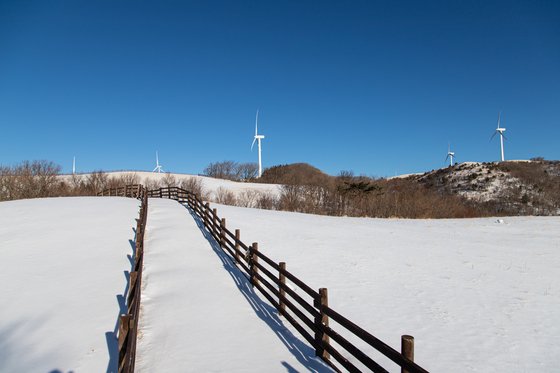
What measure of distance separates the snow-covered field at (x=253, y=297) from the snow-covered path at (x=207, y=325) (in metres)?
0.03

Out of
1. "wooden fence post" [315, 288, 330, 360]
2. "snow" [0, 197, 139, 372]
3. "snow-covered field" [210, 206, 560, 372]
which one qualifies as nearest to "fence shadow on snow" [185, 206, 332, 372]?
"wooden fence post" [315, 288, 330, 360]

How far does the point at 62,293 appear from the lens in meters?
9.71

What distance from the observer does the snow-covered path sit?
20.0 ft

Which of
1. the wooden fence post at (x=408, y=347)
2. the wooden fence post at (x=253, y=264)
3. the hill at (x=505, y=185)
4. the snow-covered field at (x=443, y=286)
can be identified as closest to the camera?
the wooden fence post at (x=408, y=347)

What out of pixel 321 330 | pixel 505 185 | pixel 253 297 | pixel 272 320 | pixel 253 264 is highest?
pixel 505 185

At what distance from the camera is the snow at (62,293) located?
21.5 ft

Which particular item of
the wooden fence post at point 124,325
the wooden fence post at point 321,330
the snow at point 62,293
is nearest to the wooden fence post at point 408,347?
the wooden fence post at point 321,330

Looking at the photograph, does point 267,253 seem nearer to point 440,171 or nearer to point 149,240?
point 149,240

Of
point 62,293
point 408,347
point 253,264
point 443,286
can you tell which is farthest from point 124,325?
point 443,286

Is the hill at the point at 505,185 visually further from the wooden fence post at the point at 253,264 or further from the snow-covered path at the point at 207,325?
the snow-covered path at the point at 207,325

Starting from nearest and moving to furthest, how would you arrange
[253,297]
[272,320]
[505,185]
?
[272,320], [253,297], [505,185]

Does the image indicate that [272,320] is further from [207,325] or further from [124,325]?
[124,325]

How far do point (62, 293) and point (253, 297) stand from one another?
5.13 m

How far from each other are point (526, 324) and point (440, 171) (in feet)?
255
